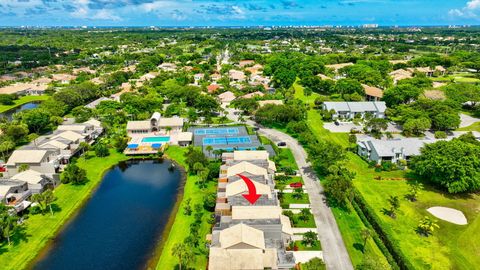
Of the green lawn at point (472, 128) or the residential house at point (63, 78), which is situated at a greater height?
the green lawn at point (472, 128)

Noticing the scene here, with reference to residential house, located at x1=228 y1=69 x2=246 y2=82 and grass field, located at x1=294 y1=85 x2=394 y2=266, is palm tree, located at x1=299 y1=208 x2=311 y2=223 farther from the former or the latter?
residential house, located at x1=228 y1=69 x2=246 y2=82

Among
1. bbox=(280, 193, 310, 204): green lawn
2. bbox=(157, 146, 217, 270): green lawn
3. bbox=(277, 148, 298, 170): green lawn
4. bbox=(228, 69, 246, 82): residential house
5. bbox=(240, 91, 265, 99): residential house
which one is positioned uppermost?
bbox=(228, 69, 246, 82): residential house

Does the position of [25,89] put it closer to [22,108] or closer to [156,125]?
[22,108]

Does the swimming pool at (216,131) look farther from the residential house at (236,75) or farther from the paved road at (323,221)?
the residential house at (236,75)

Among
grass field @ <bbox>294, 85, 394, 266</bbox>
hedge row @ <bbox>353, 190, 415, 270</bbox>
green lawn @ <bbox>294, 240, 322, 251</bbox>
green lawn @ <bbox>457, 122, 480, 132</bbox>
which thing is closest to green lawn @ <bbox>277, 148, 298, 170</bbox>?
hedge row @ <bbox>353, 190, 415, 270</bbox>

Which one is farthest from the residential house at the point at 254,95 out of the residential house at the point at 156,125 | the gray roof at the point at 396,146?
Result: the gray roof at the point at 396,146

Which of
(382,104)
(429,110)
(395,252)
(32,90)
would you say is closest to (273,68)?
(382,104)
